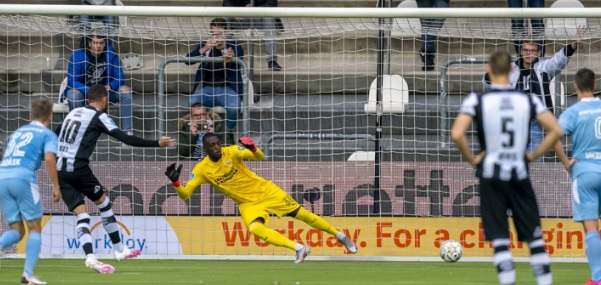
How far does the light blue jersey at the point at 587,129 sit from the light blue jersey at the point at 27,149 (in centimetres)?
467

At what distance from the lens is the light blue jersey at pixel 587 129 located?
973 cm

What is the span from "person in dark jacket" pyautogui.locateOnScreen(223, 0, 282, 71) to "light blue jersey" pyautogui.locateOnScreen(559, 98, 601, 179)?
507cm

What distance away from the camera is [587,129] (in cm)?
974

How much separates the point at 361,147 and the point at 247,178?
64.5 inches

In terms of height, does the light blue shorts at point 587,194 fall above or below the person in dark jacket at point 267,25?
below

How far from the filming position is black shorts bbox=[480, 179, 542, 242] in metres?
7.85

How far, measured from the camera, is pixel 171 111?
14586mm

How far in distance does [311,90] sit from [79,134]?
3.77 m

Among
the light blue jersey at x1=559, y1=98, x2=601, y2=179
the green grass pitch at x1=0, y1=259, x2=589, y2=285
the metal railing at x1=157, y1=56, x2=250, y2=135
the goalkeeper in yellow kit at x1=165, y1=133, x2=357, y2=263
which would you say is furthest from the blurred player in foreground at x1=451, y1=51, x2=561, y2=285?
the metal railing at x1=157, y1=56, x2=250, y2=135

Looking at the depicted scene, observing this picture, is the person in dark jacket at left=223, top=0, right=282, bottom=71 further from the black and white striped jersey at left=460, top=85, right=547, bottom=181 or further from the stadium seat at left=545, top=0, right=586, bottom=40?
the black and white striped jersey at left=460, top=85, right=547, bottom=181

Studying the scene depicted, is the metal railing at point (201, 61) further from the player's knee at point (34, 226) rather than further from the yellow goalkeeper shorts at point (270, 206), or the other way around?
the player's knee at point (34, 226)

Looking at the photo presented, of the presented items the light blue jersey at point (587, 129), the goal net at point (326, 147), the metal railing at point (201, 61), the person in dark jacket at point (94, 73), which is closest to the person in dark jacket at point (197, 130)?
the goal net at point (326, 147)

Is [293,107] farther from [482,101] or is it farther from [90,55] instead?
[482,101]

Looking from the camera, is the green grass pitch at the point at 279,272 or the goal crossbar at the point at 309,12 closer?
the green grass pitch at the point at 279,272
